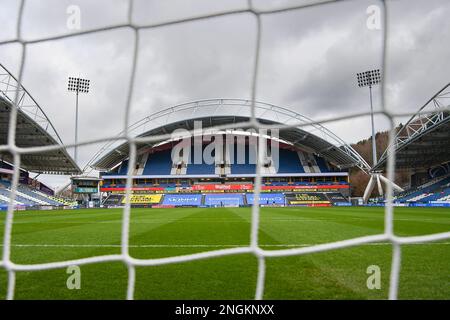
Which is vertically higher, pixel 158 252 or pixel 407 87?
pixel 407 87

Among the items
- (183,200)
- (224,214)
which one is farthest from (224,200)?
(224,214)

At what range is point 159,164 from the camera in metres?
37.5

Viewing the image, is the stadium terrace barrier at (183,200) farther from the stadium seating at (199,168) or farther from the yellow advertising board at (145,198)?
the stadium seating at (199,168)

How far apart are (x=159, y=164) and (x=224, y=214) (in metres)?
24.5

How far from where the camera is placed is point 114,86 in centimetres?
290

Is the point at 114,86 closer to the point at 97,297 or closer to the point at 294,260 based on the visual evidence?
the point at 97,297

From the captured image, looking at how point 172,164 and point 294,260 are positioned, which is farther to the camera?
point 172,164

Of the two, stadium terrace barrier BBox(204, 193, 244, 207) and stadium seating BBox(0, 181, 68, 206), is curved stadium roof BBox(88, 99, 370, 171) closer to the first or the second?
stadium seating BBox(0, 181, 68, 206)

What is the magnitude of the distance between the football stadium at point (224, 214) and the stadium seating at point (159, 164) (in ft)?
0.48

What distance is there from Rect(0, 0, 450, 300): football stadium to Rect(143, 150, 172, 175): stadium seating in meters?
0.15

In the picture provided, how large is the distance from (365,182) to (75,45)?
1421 inches

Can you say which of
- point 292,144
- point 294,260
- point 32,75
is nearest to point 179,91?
point 32,75

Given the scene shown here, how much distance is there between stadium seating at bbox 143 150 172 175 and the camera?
1459 inches

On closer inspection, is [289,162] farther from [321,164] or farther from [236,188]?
[236,188]
